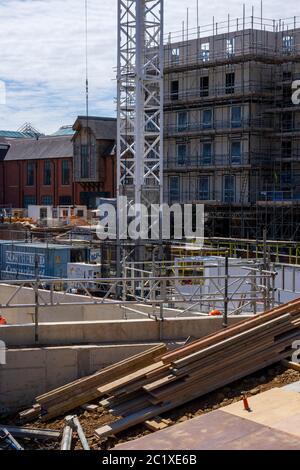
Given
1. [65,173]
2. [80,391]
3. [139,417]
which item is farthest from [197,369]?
[65,173]

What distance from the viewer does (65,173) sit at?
214 feet

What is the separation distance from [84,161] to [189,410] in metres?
51.6

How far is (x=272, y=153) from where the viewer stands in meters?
45.7

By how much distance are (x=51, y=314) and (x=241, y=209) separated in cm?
2688

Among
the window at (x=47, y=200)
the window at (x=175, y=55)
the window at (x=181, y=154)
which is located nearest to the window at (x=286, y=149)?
the window at (x=181, y=154)

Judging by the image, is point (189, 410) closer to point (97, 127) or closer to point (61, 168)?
point (97, 127)

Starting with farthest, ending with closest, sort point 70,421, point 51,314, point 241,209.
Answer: point 241,209 < point 51,314 < point 70,421

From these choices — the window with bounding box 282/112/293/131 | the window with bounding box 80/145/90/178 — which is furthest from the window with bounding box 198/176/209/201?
the window with bounding box 80/145/90/178

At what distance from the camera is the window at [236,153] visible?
45.6 m

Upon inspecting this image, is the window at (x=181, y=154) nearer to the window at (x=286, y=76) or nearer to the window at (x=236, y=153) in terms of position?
the window at (x=236, y=153)

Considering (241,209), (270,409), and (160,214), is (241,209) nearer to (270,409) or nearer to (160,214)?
(160,214)

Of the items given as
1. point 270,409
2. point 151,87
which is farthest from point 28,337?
point 151,87

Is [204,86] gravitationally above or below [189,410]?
above

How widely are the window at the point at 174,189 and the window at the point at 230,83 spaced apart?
691cm
